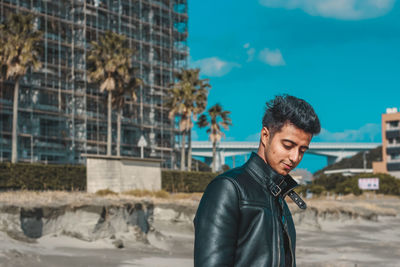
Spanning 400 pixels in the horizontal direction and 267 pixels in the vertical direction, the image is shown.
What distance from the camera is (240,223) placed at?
2201mm

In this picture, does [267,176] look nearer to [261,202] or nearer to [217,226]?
[261,202]

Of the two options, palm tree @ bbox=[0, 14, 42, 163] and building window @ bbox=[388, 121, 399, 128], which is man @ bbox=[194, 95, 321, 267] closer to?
palm tree @ bbox=[0, 14, 42, 163]

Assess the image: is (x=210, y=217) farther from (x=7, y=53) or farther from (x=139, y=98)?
(x=139, y=98)

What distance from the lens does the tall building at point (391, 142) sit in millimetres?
91250

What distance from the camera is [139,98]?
6894 cm

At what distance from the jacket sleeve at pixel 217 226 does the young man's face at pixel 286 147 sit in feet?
0.90

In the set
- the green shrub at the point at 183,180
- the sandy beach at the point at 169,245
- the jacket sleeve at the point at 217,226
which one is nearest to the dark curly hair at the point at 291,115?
the jacket sleeve at the point at 217,226

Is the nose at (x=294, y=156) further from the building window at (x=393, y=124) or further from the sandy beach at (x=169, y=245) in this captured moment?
the building window at (x=393, y=124)

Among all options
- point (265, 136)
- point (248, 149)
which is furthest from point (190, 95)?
point (248, 149)

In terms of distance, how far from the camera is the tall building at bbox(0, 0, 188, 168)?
180ft

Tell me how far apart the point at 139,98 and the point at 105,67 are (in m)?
22.5

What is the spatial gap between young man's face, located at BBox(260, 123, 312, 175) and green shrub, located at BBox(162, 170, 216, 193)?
4196 cm

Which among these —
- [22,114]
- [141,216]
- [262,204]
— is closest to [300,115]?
[262,204]

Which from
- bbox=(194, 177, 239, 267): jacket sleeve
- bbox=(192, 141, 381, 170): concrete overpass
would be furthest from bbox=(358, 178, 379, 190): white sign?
bbox=(194, 177, 239, 267): jacket sleeve
